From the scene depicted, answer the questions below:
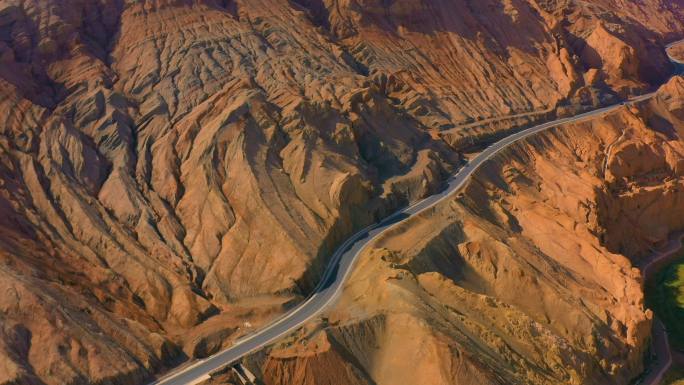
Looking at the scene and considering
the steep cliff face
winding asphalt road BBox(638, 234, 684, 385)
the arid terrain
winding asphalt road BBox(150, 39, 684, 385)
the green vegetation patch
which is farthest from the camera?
the green vegetation patch

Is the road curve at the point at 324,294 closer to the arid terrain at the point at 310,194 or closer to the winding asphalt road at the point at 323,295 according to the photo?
the winding asphalt road at the point at 323,295

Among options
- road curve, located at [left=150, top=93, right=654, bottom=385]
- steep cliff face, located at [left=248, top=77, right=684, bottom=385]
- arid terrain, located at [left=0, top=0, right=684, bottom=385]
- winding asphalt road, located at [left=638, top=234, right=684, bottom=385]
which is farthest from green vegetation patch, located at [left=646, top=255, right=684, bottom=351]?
road curve, located at [left=150, top=93, right=654, bottom=385]

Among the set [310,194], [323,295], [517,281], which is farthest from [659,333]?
[310,194]

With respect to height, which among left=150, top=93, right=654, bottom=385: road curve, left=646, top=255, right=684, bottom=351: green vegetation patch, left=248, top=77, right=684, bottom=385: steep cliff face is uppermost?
left=150, top=93, right=654, bottom=385: road curve

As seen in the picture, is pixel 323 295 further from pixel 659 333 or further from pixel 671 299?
pixel 671 299

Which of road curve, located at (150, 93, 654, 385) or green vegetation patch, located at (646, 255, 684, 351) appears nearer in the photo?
road curve, located at (150, 93, 654, 385)

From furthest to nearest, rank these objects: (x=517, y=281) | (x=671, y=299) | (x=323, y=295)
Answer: (x=671, y=299)
(x=517, y=281)
(x=323, y=295)

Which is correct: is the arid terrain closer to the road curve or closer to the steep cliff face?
the steep cliff face
